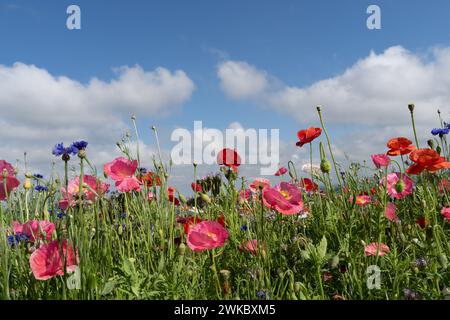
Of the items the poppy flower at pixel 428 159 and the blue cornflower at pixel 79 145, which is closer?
the blue cornflower at pixel 79 145

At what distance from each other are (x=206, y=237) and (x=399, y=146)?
1338mm

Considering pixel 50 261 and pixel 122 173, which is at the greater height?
pixel 122 173

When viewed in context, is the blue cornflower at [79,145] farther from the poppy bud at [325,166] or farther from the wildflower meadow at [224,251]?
the poppy bud at [325,166]

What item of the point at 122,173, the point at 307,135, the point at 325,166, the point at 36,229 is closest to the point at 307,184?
the point at 307,135

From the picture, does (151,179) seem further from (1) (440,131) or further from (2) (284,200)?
(1) (440,131)

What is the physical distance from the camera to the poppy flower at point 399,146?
94.1 inches

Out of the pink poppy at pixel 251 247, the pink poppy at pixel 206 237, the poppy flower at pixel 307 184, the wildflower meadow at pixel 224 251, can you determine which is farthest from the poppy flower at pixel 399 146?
the pink poppy at pixel 206 237

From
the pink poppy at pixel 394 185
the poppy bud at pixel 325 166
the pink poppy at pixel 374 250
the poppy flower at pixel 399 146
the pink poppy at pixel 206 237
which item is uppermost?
the poppy flower at pixel 399 146

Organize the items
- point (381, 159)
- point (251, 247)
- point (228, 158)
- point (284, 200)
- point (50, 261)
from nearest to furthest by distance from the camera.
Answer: point (50, 261) → point (284, 200) → point (251, 247) → point (228, 158) → point (381, 159)

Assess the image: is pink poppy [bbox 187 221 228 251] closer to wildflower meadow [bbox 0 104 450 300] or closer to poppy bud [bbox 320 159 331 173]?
wildflower meadow [bbox 0 104 450 300]

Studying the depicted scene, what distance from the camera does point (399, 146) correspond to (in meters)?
2.45

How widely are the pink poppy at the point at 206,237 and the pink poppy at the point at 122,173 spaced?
463 mm
